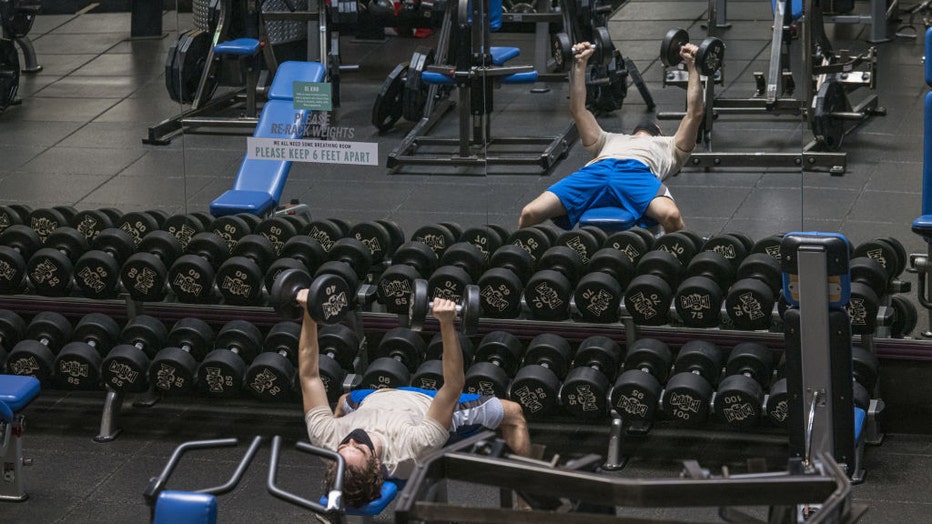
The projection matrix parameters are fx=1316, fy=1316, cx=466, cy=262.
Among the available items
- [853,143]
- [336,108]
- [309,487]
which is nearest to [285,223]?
[336,108]

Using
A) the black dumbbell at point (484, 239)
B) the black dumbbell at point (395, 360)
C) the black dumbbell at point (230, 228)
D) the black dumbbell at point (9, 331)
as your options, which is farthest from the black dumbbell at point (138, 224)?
the black dumbbell at point (484, 239)

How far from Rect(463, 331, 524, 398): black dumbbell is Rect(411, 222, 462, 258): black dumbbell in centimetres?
50

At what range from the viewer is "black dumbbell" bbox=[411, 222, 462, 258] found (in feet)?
17.1

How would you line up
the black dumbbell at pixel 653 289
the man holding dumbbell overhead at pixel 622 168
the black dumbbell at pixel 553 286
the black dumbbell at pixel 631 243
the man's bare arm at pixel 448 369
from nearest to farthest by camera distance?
1. the man's bare arm at pixel 448 369
2. the black dumbbell at pixel 653 289
3. the black dumbbell at pixel 553 286
4. the black dumbbell at pixel 631 243
5. the man holding dumbbell overhead at pixel 622 168

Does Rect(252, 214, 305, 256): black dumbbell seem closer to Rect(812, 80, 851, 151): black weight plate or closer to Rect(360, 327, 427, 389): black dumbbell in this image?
Rect(360, 327, 427, 389): black dumbbell

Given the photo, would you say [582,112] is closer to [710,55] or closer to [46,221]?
[710,55]

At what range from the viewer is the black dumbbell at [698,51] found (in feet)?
18.2

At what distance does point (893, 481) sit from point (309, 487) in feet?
6.27

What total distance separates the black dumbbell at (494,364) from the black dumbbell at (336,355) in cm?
45

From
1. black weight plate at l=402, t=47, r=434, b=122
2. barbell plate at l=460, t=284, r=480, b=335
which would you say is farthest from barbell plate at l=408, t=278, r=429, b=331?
black weight plate at l=402, t=47, r=434, b=122

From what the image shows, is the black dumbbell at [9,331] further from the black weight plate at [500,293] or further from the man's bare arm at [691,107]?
the man's bare arm at [691,107]

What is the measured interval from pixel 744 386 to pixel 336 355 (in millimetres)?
1470

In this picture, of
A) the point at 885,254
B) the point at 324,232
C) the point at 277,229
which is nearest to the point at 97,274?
the point at 277,229

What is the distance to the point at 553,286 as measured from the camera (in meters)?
4.72
